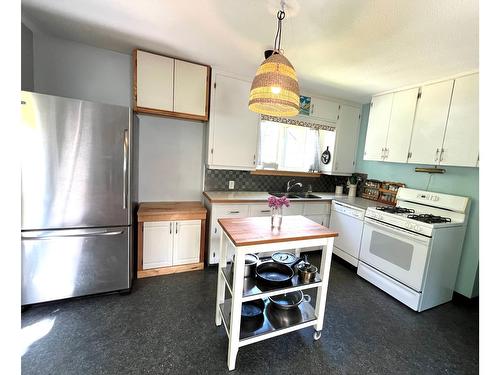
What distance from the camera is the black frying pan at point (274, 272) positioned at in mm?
1659

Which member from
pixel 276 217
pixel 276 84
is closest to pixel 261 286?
pixel 276 217

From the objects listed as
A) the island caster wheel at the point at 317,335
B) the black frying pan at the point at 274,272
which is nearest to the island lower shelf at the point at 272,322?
the island caster wheel at the point at 317,335

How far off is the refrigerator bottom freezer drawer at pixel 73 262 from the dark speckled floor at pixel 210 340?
141mm

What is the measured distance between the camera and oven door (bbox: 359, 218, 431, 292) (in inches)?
86.5

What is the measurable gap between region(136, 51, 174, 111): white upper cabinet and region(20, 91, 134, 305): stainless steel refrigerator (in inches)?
18.6

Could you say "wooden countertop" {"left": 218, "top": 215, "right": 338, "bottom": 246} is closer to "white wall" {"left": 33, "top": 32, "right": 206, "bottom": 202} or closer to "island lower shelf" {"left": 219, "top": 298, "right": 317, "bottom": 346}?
"island lower shelf" {"left": 219, "top": 298, "right": 317, "bottom": 346}

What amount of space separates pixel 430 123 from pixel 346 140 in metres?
1.21

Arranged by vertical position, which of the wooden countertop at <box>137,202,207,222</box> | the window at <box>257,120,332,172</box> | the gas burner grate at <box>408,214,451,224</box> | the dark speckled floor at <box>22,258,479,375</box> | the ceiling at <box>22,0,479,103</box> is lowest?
the dark speckled floor at <box>22,258,479,375</box>

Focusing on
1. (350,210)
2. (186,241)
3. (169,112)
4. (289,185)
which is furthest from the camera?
(289,185)

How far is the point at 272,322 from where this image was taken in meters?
1.68

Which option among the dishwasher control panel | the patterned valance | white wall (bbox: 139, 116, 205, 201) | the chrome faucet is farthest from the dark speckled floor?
the patterned valance

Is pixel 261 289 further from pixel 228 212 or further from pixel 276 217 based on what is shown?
pixel 228 212

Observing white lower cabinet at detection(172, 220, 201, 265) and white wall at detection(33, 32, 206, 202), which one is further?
white lower cabinet at detection(172, 220, 201, 265)
